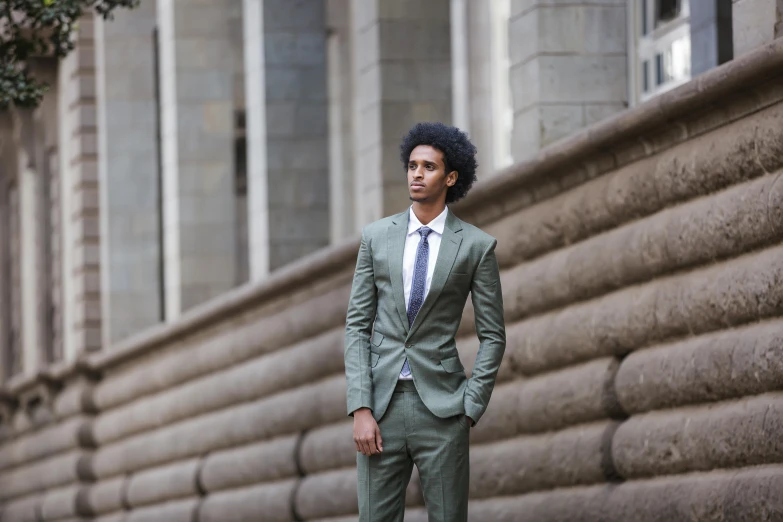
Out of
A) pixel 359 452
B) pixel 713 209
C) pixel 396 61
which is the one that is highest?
pixel 396 61

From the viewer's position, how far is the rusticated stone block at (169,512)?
20672 mm

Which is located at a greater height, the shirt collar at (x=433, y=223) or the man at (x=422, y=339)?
the shirt collar at (x=433, y=223)

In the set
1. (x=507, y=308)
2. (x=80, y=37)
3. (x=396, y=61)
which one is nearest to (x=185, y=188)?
(x=80, y=37)

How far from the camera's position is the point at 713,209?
32.4 ft

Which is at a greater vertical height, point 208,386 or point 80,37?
point 80,37

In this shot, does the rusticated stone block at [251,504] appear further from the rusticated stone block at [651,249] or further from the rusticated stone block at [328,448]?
the rusticated stone block at [651,249]

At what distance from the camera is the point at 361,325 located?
27.2 feet

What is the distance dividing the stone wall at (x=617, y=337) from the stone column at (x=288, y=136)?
2430 millimetres

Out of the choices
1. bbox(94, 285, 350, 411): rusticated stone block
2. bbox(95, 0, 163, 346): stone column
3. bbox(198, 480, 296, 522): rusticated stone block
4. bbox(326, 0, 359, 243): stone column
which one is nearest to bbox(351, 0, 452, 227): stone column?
bbox(94, 285, 350, 411): rusticated stone block

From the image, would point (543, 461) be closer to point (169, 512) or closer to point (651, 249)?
point (651, 249)

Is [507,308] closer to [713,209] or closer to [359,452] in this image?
[713,209]

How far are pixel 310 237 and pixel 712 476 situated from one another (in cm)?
1197

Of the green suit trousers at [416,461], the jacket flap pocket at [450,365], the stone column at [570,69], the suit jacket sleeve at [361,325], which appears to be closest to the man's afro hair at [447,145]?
the suit jacket sleeve at [361,325]

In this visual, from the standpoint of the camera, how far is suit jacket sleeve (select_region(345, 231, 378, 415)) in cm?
819
